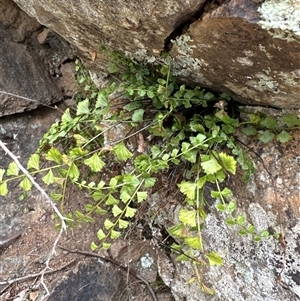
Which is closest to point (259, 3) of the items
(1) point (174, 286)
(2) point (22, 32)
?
(1) point (174, 286)

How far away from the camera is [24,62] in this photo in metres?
2.11

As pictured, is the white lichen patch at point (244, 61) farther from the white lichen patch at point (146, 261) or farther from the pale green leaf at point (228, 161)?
Result: the white lichen patch at point (146, 261)

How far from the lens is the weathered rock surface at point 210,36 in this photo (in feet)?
3.21

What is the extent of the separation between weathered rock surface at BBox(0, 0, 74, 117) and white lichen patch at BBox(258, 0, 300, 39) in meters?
1.31

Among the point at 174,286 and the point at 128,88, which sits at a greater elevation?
the point at 128,88

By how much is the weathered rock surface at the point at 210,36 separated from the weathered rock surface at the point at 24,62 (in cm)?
60

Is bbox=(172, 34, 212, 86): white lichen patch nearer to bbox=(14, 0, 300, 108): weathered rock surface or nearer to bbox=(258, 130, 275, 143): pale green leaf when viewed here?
bbox=(14, 0, 300, 108): weathered rock surface

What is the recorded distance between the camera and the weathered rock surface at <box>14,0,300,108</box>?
3.21ft

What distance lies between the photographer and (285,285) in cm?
140

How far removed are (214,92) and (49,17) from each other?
2.14 ft

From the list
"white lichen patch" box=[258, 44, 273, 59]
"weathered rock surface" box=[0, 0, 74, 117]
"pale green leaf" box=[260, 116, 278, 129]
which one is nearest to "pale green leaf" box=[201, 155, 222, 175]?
"pale green leaf" box=[260, 116, 278, 129]

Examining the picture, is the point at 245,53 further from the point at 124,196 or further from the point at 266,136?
the point at 124,196

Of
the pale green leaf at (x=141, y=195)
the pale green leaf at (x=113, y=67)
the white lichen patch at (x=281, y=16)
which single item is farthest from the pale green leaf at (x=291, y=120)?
the pale green leaf at (x=113, y=67)

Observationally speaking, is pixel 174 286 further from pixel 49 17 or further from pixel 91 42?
pixel 49 17
